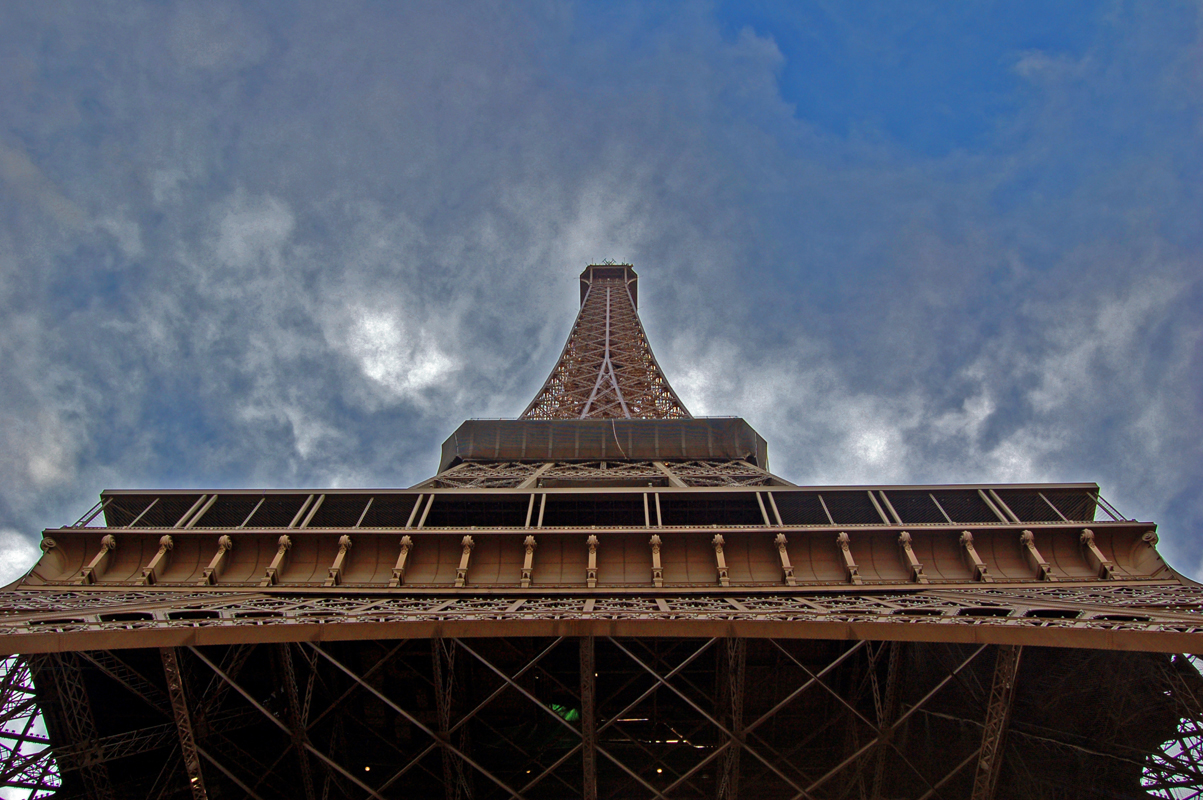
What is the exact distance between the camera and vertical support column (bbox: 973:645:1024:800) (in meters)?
12.1

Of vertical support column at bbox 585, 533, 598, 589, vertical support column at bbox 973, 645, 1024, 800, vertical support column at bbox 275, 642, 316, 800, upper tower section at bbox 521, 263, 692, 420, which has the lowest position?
vertical support column at bbox 973, 645, 1024, 800

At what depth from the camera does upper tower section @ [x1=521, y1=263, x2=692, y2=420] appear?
53.8 meters

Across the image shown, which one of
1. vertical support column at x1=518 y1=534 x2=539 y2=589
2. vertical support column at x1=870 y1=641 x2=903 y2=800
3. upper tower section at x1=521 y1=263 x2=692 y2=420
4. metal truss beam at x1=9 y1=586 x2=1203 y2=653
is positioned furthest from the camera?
upper tower section at x1=521 y1=263 x2=692 y2=420

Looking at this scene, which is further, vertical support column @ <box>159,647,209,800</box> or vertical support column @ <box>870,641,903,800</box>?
vertical support column @ <box>870,641,903,800</box>

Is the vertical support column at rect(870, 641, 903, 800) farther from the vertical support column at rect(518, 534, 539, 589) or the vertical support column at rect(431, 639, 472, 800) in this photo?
the vertical support column at rect(518, 534, 539, 589)

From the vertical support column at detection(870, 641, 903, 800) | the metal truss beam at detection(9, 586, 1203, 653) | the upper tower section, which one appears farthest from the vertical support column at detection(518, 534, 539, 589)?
the upper tower section

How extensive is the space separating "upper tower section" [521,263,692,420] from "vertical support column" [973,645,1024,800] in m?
32.1

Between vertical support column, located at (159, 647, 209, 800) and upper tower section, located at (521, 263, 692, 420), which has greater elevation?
upper tower section, located at (521, 263, 692, 420)

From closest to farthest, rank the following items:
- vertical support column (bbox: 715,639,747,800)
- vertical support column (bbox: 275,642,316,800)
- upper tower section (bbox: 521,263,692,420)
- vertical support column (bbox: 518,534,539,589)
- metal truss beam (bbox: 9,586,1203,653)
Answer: metal truss beam (bbox: 9,586,1203,653) → vertical support column (bbox: 715,639,747,800) → vertical support column (bbox: 275,642,316,800) → vertical support column (bbox: 518,534,539,589) → upper tower section (bbox: 521,263,692,420)

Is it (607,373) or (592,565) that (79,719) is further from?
(607,373)

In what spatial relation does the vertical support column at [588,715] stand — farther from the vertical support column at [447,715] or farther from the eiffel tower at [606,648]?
the vertical support column at [447,715]

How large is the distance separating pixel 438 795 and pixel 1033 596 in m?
13.5

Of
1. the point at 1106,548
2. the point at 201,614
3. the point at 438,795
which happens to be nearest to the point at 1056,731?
the point at 1106,548

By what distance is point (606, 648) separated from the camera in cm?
1808
